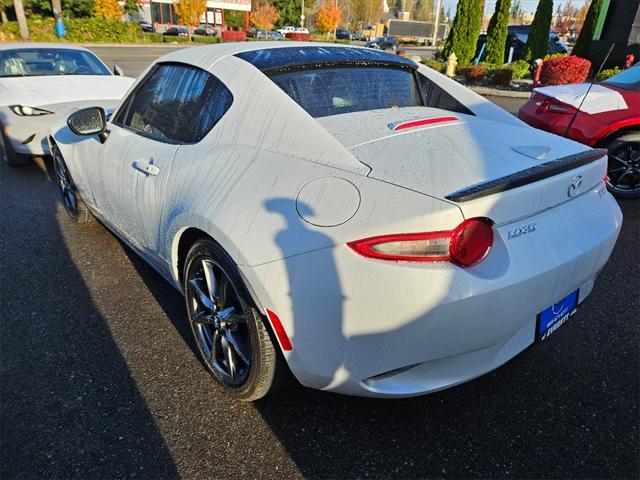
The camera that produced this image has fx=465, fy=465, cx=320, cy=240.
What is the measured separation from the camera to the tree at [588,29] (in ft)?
52.9

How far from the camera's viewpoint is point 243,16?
59.2 meters

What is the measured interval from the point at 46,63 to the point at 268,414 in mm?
6276

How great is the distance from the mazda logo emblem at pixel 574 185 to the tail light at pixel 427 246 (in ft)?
1.79

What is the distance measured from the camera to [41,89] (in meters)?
5.64

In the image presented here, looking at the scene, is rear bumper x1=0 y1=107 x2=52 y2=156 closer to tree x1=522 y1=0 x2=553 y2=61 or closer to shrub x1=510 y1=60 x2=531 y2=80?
shrub x1=510 y1=60 x2=531 y2=80

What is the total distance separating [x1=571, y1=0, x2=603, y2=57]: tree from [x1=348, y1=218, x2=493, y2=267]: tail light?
18719 millimetres

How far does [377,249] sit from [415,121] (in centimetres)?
96

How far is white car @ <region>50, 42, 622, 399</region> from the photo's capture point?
156 centimetres

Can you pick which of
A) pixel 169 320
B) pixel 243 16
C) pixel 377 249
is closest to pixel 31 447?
pixel 169 320

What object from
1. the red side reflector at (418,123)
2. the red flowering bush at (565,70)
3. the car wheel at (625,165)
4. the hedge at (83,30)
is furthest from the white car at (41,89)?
the hedge at (83,30)

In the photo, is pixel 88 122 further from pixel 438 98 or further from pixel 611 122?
pixel 611 122

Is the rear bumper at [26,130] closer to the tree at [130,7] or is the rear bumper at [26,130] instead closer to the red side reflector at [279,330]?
the red side reflector at [279,330]

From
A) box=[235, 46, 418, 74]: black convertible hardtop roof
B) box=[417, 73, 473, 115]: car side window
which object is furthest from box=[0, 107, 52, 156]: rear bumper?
box=[417, 73, 473, 115]: car side window

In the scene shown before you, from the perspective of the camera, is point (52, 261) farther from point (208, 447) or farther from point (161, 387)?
point (208, 447)
